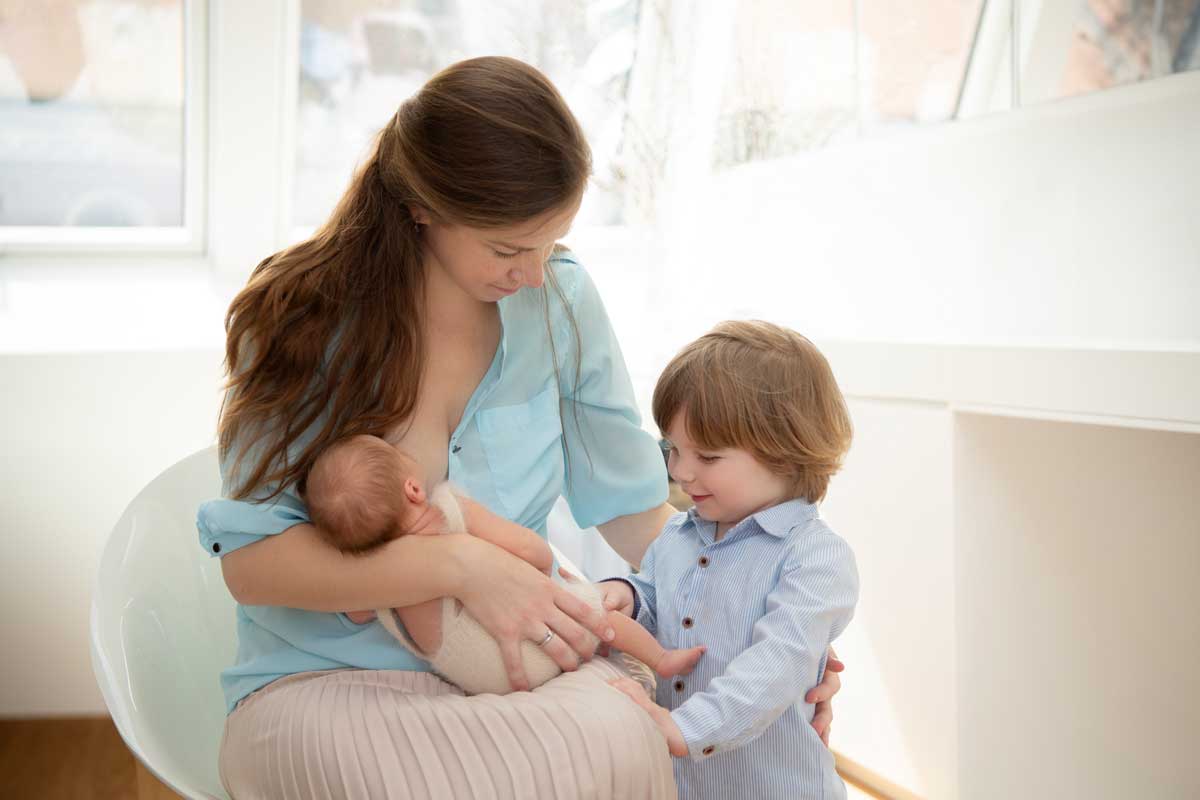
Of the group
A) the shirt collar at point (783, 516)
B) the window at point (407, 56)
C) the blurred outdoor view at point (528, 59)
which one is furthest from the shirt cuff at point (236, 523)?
the window at point (407, 56)

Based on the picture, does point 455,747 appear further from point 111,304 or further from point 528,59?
point 528,59

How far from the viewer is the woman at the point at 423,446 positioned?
3.68ft

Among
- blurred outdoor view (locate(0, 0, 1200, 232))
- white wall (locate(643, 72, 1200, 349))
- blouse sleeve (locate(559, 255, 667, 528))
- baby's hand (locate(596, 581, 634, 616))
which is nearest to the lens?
baby's hand (locate(596, 581, 634, 616))

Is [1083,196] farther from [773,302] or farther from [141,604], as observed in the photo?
[141,604]

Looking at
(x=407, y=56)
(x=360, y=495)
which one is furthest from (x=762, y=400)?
(x=407, y=56)

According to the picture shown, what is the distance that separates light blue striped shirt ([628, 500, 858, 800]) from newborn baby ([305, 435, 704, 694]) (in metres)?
0.06

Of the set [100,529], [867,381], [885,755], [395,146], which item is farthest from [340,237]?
[100,529]

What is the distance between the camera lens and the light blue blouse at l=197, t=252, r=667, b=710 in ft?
4.36

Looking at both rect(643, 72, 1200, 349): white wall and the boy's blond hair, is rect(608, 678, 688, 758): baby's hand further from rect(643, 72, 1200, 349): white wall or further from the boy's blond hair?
rect(643, 72, 1200, 349): white wall

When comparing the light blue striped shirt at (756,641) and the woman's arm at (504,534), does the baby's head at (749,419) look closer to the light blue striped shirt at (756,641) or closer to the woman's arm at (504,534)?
the light blue striped shirt at (756,641)

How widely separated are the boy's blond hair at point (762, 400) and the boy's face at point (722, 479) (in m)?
0.01

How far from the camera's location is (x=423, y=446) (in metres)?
1.44

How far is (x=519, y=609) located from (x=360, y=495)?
0.74 ft

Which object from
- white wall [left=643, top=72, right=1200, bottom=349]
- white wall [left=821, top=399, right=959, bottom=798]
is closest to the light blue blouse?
white wall [left=821, top=399, right=959, bottom=798]
